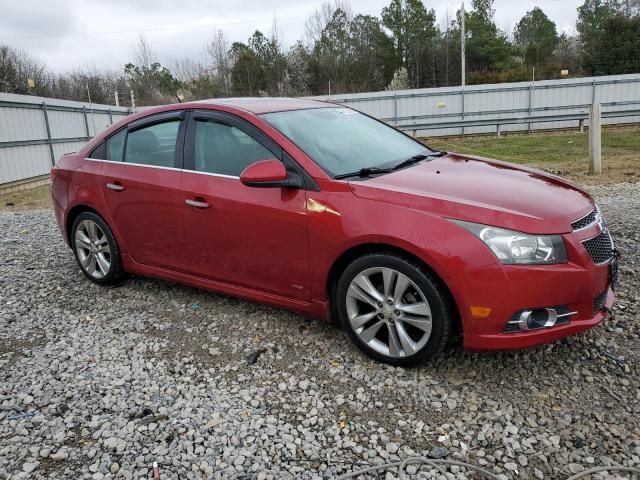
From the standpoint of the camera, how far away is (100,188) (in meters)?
4.57

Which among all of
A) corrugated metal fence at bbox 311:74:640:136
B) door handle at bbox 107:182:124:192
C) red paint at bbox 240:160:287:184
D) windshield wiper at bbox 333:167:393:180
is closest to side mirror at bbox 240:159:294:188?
red paint at bbox 240:160:287:184

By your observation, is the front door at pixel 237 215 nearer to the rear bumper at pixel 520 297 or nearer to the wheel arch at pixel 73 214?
the rear bumper at pixel 520 297

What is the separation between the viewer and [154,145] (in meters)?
4.32

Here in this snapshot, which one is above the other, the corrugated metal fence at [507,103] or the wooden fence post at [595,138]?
the corrugated metal fence at [507,103]

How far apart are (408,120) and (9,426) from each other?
22.4 meters

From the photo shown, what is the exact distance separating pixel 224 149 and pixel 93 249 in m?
1.81

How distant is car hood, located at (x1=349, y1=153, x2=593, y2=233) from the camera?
2.87m

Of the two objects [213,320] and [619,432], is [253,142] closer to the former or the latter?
[213,320]

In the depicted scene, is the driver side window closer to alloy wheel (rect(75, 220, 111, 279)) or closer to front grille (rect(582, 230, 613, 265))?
alloy wheel (rect(75, 220, 111, 279))

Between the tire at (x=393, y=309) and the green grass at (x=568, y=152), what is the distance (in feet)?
25.4

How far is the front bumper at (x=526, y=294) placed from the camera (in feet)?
9.17

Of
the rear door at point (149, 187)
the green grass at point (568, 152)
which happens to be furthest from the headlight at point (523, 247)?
the green grass at point (568, 152)

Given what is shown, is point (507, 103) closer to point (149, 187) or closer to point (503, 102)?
point (503, 102)

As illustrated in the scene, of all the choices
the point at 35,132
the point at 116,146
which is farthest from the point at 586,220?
the point at 35,132
